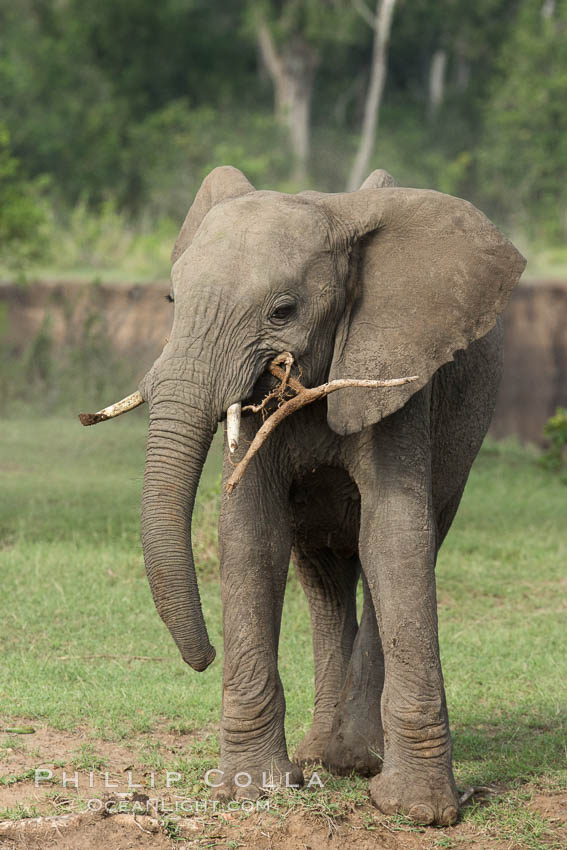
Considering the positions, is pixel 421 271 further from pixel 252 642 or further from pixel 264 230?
pixel 252 642

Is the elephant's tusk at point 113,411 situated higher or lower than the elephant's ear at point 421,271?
lower

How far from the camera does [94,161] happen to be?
94.0 feet

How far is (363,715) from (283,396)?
1503 millimetres

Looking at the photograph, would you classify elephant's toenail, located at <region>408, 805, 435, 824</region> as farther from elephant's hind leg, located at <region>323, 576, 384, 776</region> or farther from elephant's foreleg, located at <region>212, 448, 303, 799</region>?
elephant's hind leg, located at <region>323, 576, 384, 776</region>

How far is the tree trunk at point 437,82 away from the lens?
34850 mm

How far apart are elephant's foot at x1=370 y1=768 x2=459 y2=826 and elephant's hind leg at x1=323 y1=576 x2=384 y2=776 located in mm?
527

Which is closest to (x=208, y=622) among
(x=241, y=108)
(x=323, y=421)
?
(x=323, y=421)

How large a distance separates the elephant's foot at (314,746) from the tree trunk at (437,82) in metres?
31.0

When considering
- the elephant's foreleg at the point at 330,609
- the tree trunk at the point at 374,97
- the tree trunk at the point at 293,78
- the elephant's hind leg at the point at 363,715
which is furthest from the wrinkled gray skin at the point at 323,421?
the tree trunk at the point at 293,78

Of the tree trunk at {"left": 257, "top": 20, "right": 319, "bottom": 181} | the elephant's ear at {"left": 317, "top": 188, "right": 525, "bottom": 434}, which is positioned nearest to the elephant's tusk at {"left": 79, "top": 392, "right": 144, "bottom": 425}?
the elephant's ear at {"left": 317, "top": 188, "right": 525, "bottom": 434}

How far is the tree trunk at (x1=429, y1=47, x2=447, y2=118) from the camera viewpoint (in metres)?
34.8

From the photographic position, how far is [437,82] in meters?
35.3

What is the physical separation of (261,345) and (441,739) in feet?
4.77

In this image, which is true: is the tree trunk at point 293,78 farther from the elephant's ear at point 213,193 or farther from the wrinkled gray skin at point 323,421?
the wrinkled gray skin at point 323,421
